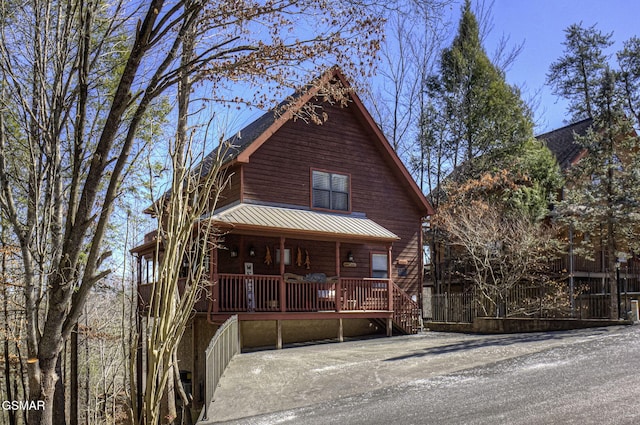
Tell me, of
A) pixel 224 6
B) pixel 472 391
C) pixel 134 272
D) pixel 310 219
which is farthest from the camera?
pixel 134 272

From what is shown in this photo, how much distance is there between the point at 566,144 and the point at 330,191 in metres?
16.1

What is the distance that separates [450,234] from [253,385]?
1534 centimetres

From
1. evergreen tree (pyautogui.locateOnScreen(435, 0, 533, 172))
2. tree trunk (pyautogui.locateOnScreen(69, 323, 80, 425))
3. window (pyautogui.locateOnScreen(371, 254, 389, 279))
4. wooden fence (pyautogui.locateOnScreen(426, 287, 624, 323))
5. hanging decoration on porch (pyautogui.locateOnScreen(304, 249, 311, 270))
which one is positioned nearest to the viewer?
tree trunk (pyautogui.locateOnScreen(69, 323, 80, 425))

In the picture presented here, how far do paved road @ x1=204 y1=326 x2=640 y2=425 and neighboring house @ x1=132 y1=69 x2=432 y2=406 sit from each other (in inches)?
82.3

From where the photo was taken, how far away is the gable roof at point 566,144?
26.8 meters

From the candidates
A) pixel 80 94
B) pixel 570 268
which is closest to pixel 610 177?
pixel 570 268

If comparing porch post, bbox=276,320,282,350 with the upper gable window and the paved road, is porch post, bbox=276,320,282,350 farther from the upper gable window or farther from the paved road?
the upper gable window

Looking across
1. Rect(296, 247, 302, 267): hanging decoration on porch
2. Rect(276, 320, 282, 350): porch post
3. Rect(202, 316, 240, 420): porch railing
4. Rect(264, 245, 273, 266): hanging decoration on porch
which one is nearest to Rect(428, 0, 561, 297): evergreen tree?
Rect(296, 247, 302, 267): hanging decoration on porch

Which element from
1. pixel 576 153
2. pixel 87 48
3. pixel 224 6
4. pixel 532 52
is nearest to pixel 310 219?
pixel 224 6

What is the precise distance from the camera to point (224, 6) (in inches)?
249

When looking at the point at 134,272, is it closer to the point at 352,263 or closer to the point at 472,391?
the point at 352,263

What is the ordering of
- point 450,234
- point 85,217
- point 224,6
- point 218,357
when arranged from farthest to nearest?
point 450,234 → point 218,357 → point 224,6 → point 85,217

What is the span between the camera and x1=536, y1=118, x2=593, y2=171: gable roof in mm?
26781

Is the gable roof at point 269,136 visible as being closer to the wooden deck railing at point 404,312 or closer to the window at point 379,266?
the window at point 379,266
